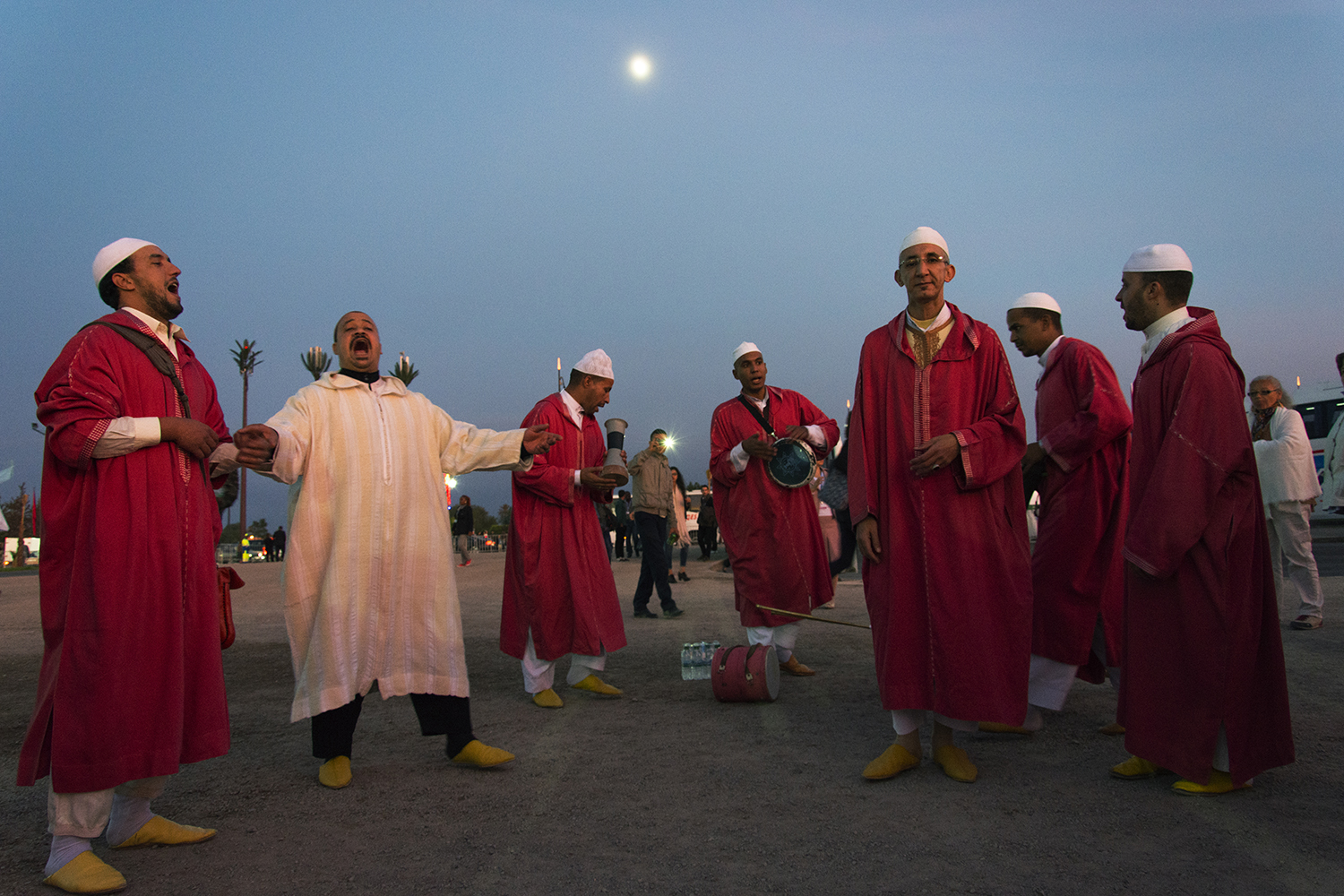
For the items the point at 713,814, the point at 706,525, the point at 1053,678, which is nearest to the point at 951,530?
the point at 1053,678

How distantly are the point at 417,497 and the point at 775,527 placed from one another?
2873 millimetres

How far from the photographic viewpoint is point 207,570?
3.26 meters

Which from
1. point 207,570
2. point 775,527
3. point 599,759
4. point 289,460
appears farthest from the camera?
point 775,527

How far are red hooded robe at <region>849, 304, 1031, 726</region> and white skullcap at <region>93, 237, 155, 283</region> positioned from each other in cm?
317

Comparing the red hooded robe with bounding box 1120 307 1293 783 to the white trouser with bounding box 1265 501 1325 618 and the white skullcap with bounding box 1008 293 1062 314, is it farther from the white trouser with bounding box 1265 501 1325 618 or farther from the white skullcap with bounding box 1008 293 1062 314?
A: the white trouser with bounding box 1265 501 1325 618

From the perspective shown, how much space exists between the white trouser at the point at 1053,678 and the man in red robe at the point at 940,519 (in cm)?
95

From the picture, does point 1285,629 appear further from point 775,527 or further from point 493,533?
point 493,533

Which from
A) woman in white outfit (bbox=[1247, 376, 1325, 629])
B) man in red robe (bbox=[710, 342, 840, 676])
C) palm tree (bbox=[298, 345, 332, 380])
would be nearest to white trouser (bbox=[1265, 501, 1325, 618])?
woman in white outfit (bbox=[1247, 376, 1325, 629])

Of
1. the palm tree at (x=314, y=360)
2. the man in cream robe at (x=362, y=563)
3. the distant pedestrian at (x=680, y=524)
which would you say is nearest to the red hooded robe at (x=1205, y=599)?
the man in cream robe at (x=362, y=563)

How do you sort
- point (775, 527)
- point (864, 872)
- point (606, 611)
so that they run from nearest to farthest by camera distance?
1. point (864, 872)
2. point (606, 611)
3. point (775, 527)

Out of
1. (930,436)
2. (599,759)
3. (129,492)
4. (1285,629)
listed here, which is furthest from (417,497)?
(1285,629)

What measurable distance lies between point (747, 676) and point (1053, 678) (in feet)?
5.47

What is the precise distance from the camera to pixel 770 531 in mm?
6145

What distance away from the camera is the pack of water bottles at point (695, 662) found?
6.04 meters
